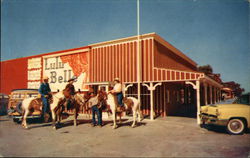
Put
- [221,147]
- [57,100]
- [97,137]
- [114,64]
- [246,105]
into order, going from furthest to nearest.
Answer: [114,64] → [57,100] → [246,105] → [97,137] → [221,147]

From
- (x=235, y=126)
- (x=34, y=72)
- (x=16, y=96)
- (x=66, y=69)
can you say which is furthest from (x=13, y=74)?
(x=235, y=126)

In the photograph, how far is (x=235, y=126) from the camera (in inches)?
279

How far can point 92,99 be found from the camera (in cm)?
890

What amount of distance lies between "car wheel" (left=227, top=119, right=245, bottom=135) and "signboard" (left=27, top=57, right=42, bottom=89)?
17.1 metres

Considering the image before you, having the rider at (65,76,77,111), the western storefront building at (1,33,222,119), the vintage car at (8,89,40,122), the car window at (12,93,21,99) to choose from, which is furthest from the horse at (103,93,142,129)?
the car window at (12,93,21,99)

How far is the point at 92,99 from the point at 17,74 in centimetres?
1560

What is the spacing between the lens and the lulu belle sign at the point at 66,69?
15.0m

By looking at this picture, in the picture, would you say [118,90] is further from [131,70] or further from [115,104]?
[131,70]

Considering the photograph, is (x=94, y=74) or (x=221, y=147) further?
(x=94, y=74)

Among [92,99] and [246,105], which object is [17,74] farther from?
[246,105]

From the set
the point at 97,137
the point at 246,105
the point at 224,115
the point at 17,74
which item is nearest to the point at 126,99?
the point at 97,137

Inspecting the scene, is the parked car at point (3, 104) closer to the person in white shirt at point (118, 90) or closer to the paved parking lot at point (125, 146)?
the paved parking lot at point (125, 146)

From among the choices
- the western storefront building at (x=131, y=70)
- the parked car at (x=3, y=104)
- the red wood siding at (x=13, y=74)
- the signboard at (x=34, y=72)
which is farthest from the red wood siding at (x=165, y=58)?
the red wood siding at (x=13, y=74)

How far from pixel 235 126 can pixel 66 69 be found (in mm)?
13657
